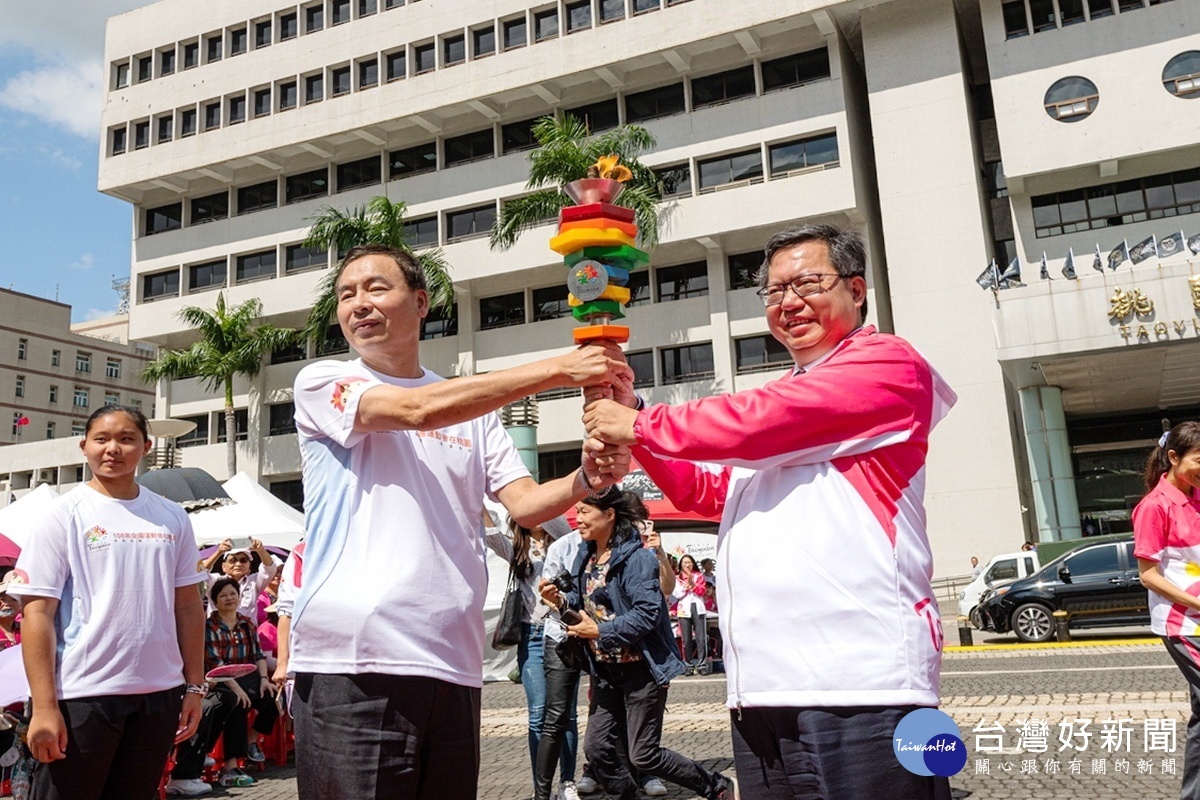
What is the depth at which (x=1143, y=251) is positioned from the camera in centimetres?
2297

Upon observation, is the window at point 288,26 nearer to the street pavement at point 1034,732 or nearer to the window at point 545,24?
the window at point 545,24

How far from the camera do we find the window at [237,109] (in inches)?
1505

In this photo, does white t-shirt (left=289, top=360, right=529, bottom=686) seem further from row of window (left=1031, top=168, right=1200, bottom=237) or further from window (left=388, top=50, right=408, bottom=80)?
window (left=388, top=50, right=408, bottom=80)

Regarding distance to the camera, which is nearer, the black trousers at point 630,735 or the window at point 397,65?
the black trousers at point 630,735

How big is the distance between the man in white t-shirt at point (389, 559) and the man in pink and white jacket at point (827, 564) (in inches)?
23.1

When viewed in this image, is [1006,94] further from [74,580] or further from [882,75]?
[74,580]

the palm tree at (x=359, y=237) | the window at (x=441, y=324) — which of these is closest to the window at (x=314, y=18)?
the palm tree at (x=359, y=237)

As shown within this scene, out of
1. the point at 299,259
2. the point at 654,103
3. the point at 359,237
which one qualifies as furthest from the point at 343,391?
the point at 299,259

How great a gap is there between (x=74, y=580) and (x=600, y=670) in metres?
3.15

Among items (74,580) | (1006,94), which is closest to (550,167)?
(1006,94)

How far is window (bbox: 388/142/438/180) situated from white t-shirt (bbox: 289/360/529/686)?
34.7 m

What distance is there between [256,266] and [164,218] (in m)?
5.81

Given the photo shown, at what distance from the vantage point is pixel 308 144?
3641cm

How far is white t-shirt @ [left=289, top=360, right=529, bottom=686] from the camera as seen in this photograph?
262 cm
